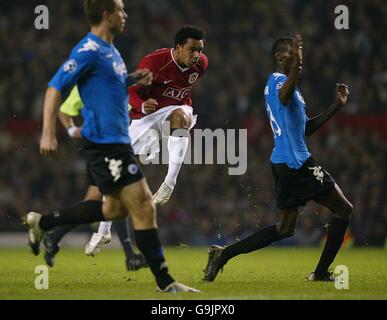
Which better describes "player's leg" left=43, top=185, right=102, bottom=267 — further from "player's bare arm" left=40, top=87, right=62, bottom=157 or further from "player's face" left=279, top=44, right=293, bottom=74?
"player's face" left=279, top=44, right=293, bottom=74

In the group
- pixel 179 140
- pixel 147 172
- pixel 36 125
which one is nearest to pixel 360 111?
pixel 147 172

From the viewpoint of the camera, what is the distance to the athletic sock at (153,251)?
23.8 ft

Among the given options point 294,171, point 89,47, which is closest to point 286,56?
point 294,171

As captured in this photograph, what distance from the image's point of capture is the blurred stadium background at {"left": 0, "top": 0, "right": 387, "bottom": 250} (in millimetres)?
16250

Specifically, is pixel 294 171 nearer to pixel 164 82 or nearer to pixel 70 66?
pixel 164 82

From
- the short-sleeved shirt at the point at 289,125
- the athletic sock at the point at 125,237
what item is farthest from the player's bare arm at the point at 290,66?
the athletic sock at the point at 125,237

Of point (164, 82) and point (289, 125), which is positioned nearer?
point (289, 125)

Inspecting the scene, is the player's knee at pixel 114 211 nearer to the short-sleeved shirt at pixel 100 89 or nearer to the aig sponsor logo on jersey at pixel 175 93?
the short-sleeved shirt at pixel 100 89

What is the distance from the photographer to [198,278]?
30.7 ft

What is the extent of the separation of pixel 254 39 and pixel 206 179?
11.6 ft

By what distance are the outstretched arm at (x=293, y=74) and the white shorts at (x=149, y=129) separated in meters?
1.50

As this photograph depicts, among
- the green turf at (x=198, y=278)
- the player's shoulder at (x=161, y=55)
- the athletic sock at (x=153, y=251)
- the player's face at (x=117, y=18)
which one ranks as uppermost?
the player's face at (x=117, y=18)

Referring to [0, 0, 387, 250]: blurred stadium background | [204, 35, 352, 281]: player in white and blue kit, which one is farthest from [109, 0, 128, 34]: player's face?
[0, 0, 387, 250]: blurred stadium background

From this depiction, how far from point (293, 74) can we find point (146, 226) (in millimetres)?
2064
